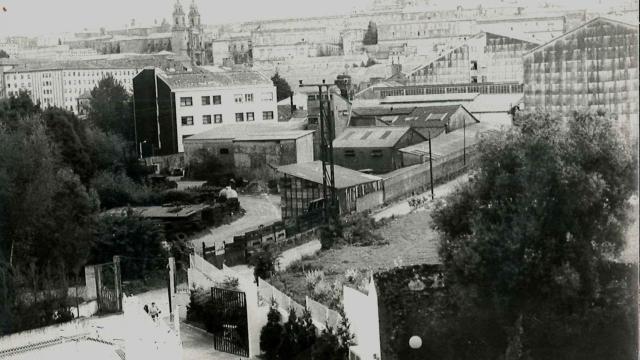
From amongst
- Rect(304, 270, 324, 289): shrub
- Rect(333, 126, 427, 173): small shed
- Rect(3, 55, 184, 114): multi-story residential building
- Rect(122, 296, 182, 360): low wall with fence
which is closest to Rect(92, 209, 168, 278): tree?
Rect(304, 270, 324, 289): shrub

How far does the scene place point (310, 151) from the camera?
43.3 feet

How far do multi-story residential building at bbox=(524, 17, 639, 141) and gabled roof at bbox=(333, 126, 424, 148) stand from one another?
212cm

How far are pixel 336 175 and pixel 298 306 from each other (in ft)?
14.9

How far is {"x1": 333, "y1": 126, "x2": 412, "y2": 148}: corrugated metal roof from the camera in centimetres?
1295

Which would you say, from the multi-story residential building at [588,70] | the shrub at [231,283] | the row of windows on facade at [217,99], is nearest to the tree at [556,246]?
the shrub at [231,283]

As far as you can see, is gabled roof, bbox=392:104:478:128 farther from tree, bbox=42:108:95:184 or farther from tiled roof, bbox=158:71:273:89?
tree, bbox=42:108:95:184

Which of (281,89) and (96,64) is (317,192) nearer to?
(281,89)

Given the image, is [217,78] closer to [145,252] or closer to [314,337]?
[145,252]

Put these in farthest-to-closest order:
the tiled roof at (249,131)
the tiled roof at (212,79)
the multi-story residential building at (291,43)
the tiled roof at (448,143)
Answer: the multi-story residential building at (291,43) → the tiled roof at (212,79) → the tiled roof at (249,131) → the tiled roof at (448,143)

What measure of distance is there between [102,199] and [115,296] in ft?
12.8

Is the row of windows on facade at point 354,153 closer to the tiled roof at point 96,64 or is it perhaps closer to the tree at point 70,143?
the tree at point 70,143

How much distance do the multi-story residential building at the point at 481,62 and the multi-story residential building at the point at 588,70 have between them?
674cm

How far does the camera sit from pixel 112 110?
1659 cm

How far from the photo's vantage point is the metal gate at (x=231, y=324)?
610 cm
